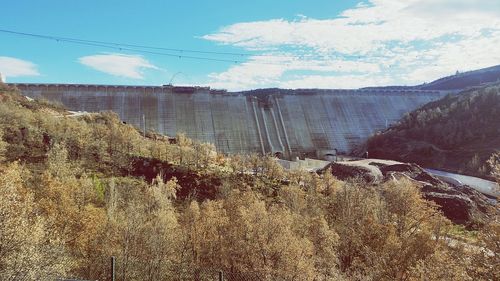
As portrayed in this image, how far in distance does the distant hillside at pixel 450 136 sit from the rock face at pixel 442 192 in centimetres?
1160

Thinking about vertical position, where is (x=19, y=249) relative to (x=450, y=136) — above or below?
above

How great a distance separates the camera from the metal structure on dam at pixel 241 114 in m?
68.1

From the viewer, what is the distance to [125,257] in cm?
1931

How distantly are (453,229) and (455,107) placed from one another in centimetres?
4343

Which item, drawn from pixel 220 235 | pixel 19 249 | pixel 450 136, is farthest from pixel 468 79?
pixel 19 249

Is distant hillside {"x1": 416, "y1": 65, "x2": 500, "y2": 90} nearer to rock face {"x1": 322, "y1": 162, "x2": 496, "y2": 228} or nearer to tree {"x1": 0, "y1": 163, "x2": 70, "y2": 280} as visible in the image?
rock face {"x1": 322, "y1": 162, "x2": 496, "y2": 228}

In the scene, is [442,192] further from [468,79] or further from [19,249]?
[468,79]

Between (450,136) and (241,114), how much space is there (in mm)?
31762

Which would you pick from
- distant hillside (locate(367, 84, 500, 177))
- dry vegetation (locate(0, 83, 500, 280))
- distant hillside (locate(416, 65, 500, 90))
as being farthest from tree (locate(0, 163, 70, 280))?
distant hillside (locate(416, 65, 500, 90))

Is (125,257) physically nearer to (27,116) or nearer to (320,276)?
(320,276)

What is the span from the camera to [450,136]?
6644 centimetres

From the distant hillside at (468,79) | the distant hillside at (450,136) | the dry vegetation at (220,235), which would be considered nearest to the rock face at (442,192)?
the dry vegetation at (220,235)

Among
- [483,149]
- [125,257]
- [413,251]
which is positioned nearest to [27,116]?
[125,257]

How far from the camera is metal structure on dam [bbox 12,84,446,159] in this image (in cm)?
6812
